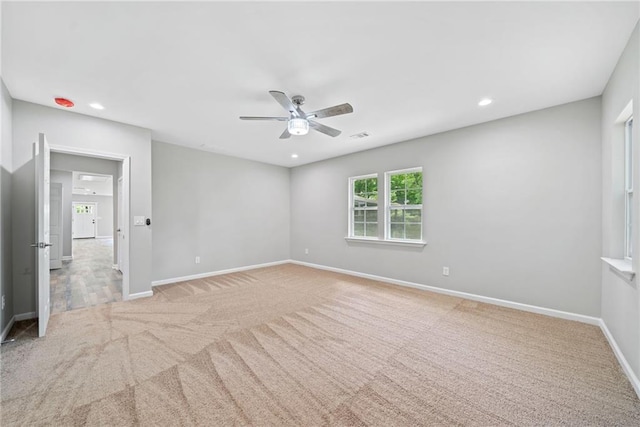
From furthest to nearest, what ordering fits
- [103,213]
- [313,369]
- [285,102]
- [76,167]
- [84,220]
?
1. [103,213]
2. [84,220]
3. [76,167]
4. [285,102]
5. [313,369]

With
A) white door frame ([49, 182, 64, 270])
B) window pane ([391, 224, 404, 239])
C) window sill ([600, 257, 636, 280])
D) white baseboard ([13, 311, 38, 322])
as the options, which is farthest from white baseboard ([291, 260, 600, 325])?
white door frame ([49, 182, 64, 270])

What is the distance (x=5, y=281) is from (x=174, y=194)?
2.40 m

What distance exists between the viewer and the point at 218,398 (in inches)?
67.2

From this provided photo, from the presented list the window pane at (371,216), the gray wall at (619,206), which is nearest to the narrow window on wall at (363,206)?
the window pane at (371,216)

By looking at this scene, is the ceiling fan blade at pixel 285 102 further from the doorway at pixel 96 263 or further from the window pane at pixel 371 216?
the window pane at pixel 371 216

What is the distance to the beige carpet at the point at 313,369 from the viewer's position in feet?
5.24

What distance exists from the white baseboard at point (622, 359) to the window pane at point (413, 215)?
2.44 metres

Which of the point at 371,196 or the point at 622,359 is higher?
the point at 371,196

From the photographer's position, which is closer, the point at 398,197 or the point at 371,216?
the point at 398,197

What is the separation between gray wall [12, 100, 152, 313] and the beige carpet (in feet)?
2.04

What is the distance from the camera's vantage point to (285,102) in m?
2.38

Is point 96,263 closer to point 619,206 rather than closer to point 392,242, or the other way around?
point 392,242

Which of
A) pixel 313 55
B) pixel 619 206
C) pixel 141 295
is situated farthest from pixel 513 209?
pixel 141 295

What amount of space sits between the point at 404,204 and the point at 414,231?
21.0 inches
